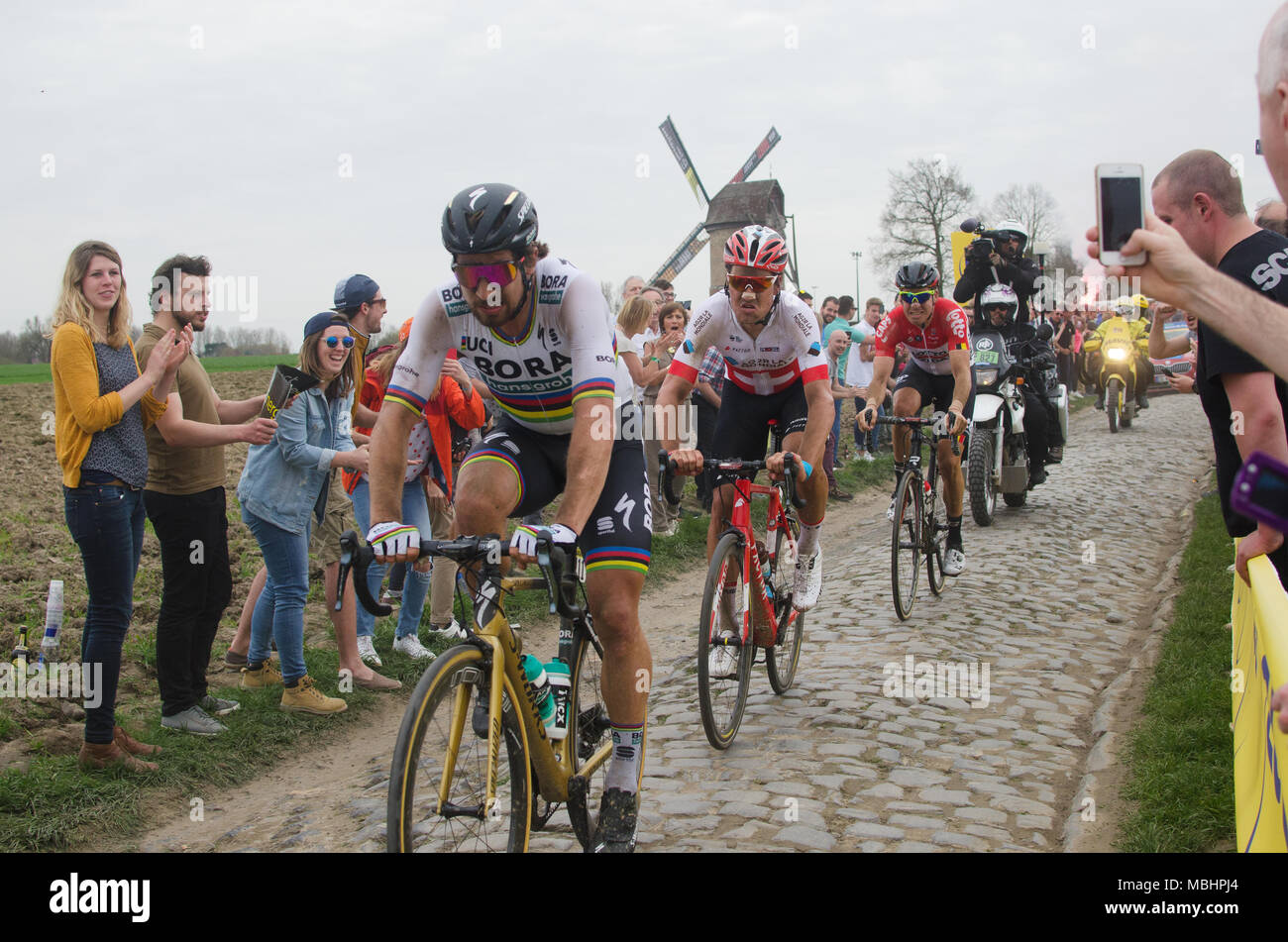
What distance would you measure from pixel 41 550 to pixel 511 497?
7.16 m

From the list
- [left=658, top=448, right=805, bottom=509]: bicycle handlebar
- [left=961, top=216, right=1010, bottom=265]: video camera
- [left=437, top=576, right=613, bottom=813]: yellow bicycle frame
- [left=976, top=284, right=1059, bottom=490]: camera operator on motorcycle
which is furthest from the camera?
[left=961, top=216, right=1010, bottom=265]: video camera

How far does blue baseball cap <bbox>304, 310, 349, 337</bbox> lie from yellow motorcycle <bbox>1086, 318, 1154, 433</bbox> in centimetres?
1812

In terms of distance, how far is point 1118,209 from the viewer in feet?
8.14

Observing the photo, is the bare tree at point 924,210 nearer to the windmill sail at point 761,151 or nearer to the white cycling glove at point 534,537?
the windmill sail at point 761,151

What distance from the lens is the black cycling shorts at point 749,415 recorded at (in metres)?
7.00

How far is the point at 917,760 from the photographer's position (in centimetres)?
547

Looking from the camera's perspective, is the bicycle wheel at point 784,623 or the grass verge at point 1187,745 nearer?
the grass verge at point 1187,745

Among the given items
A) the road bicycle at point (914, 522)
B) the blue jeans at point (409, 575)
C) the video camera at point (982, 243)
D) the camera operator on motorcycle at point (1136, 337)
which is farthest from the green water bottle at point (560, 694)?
the camera operator on motorcycle at point (1136, 337)

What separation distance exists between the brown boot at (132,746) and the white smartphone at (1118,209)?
530 centimetres

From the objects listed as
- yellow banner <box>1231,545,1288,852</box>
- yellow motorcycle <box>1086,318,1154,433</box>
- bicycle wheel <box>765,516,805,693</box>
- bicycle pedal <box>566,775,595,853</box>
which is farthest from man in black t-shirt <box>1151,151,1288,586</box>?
yellow motorcycle <box>1086,318,1154,433</box>

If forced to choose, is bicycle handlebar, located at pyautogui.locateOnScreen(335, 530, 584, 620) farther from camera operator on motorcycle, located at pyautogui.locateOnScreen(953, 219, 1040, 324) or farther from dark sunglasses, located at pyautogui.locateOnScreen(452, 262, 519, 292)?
camera operator on motorcycle, located at pyautogui.locateOnScreen(953, 219, 1040, 324)

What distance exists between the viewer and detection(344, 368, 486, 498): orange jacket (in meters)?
7.77

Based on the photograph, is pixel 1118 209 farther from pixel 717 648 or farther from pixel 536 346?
pixel 717 648

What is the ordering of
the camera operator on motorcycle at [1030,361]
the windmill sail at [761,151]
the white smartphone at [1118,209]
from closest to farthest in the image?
the white smartphone at [1118,209] < the camera operator on motorcycle at [1030,361] < the windmill sail at [761,151]
